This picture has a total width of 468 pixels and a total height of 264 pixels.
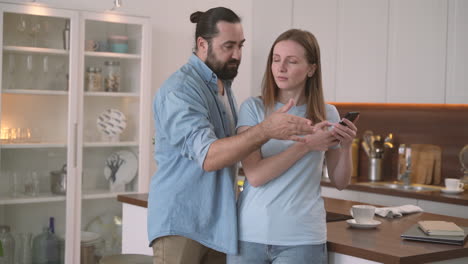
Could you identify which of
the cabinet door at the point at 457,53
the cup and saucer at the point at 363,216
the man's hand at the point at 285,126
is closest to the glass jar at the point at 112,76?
the cabinet door at the point at 457,53

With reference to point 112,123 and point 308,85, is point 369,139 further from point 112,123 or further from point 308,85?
point 308,85

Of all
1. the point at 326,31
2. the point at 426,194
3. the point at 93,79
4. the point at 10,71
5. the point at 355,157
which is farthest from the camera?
the point at 355,157

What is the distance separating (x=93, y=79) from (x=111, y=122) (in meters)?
0.35

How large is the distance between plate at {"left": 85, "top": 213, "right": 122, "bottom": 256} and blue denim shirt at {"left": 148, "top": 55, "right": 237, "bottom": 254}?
266cm

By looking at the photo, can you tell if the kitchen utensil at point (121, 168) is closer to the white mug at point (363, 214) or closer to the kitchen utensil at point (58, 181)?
the kitchen utensil at point (58, 181)

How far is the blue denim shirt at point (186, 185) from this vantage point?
2.09m

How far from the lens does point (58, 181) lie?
Answer: 455cm

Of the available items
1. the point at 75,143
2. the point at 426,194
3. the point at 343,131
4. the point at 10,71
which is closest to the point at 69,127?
the point at 75,143

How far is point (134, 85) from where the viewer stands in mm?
4863

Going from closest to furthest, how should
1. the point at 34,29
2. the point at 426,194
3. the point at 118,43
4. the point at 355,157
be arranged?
the point at 426,194 → the point at 34,29 → the point at 118,43 → the point at 355,157

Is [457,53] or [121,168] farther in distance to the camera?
[121,168]

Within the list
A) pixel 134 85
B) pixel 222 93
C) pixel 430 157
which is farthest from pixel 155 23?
pixel 222 93

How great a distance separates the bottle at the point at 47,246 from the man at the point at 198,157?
255cm

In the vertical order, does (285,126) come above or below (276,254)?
above
